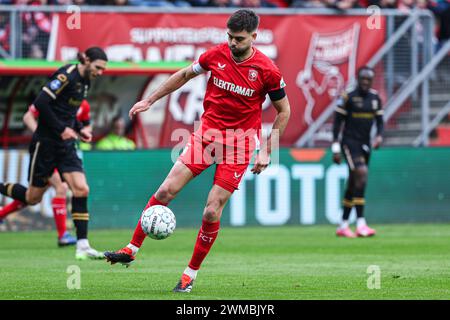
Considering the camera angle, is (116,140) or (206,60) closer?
(206,60)

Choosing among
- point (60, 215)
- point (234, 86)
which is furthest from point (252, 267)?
point (60, 215)

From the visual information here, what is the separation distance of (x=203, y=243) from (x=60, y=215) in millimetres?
6133

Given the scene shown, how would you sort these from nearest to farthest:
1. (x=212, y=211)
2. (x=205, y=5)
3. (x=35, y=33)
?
(x=212, y=211), (x=35, y=33), (x=205, y=5)

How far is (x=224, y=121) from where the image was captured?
9.78m

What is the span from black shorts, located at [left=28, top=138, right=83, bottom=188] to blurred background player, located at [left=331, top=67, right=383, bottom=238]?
5.29 meters

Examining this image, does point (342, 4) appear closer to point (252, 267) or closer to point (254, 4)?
point (254, 4)

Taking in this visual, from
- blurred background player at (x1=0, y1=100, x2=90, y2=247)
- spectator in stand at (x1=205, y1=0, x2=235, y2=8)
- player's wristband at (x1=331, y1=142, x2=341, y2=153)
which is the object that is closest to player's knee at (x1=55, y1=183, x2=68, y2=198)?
blurred background player at (x1=0, y1=100, x2=90, y2=247)

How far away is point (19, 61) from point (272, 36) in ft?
18.0

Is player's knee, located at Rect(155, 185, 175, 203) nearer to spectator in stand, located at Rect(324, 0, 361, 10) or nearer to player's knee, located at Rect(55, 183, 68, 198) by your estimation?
player's knee, located at Rect(55, 183, 68, 198)

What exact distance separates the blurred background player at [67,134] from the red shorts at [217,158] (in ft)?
12.3

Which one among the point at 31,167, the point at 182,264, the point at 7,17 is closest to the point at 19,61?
the point at 7,17

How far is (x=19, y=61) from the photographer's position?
1916 cm

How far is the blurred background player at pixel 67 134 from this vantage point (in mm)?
13312
